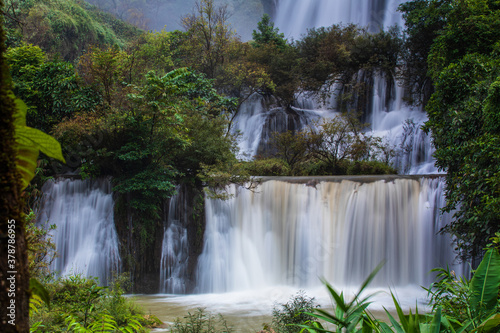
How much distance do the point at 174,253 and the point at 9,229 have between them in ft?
35.9

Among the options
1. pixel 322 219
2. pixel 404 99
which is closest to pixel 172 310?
pixel 322 219

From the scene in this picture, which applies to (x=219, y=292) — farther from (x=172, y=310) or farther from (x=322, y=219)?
(x=322, y=219)

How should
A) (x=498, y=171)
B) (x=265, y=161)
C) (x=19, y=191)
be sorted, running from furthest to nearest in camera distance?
(x=265, y=161)
(x=498, y=171)
(x=19, y=191)

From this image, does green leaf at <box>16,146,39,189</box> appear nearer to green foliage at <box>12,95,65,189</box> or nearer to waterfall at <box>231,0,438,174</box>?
green foliage at <box>12,95,65,189</box>

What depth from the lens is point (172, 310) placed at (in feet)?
29.8

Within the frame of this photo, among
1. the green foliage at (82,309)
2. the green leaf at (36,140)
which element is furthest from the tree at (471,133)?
the green leaf at (36,140)

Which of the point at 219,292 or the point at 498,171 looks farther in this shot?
the point at 219,292

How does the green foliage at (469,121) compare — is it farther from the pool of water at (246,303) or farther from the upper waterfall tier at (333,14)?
the upper waterfall tier at (333,14)

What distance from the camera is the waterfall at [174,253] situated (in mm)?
11367

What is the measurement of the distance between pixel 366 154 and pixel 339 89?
6.85 meters

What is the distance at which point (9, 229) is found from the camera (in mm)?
1120

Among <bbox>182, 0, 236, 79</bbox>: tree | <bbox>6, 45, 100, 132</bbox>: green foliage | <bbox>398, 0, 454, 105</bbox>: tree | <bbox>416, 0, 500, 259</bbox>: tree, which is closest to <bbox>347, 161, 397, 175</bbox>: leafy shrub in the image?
<bbox>416, 0, 500, 259</bbox>: tree

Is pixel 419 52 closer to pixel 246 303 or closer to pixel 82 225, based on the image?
pixel 246 303

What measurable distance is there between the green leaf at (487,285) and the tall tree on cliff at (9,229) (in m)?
2.98
